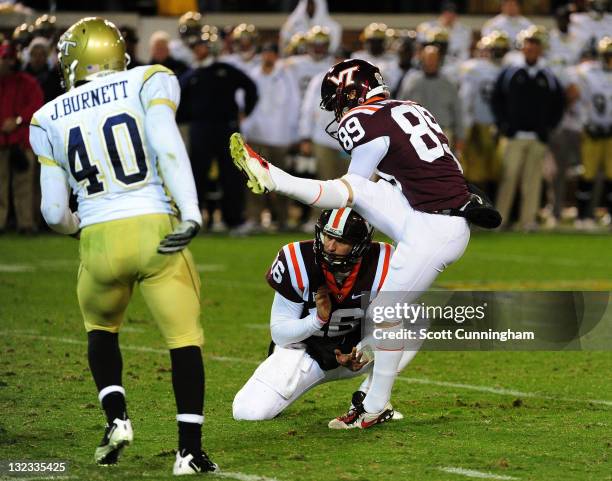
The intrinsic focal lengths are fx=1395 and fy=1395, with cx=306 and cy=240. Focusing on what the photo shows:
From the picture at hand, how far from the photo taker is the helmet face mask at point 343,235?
5.51 metres

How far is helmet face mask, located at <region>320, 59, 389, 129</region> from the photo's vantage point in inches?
226

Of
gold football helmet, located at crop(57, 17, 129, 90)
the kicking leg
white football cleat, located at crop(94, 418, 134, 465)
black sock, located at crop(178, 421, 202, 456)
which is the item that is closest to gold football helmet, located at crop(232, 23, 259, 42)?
the kicking leg

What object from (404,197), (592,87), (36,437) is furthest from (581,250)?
(36,437)

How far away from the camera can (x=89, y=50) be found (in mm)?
4727

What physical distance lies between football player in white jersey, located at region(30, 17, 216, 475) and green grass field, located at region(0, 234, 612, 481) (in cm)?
31

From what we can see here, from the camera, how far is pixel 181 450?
14.9ft

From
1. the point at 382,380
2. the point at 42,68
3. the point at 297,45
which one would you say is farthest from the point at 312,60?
the point at 382,380

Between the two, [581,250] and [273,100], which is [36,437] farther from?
[273,100]

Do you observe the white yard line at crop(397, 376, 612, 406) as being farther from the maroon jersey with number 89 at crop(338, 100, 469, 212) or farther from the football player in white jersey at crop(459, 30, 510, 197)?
the football player in white jersey at crop(459, 30, 510, 197)

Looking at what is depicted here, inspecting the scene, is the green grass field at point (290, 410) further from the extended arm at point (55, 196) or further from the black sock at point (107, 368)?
the extended arm at point (55, 196)

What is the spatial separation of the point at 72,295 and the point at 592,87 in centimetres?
731

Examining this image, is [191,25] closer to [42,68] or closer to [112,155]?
[42,68]

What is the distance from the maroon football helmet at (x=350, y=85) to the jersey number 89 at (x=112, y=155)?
135 centimetres

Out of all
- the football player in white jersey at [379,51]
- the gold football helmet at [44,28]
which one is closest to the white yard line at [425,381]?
the gold football helmet at [44,28]
